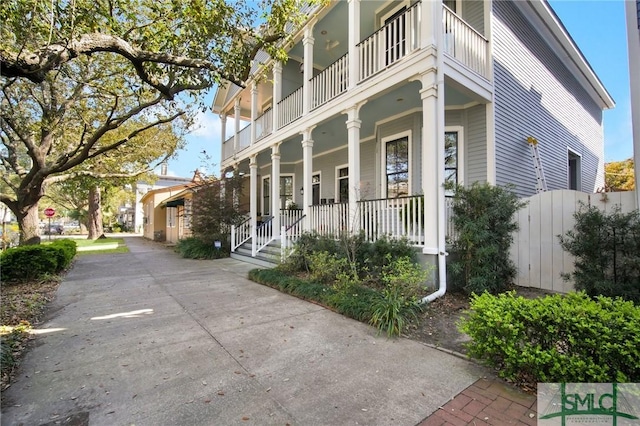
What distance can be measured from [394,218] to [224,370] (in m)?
4.55

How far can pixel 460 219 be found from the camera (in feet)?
18.3

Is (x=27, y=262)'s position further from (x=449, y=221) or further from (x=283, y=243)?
(x=449, y=221)

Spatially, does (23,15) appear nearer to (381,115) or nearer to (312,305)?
(312,305)

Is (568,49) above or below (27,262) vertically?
above

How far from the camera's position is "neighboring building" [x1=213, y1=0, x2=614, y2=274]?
19.5 ft

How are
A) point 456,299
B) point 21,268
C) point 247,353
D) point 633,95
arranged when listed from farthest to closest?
point 21,268, point 456,299, point 633,95, point 247,353

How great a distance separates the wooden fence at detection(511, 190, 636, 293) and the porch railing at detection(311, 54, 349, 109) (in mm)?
5207

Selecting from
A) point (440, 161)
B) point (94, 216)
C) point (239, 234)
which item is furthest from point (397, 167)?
point (94, 216)

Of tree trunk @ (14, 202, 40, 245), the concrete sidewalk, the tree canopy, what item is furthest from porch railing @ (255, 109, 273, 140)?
the tree canopy

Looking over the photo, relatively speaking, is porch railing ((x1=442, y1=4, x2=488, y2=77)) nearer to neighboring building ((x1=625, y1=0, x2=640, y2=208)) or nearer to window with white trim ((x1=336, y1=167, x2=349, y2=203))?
neighboring building ((x1=625, y1=0, x2=640, y2=208))

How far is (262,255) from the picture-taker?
1026 cm

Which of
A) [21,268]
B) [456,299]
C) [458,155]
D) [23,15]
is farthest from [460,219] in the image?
[21,268]

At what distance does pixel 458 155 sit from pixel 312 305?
5.20 meters
